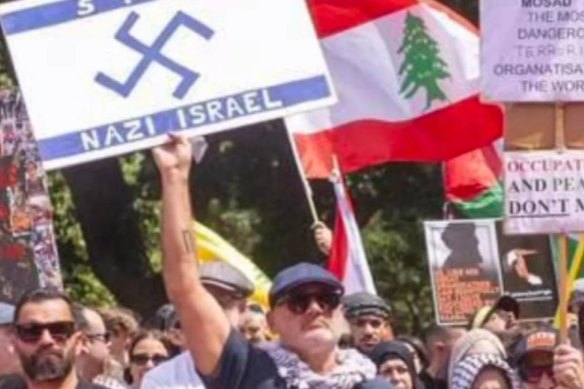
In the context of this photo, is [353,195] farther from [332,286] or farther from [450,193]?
[332,286]

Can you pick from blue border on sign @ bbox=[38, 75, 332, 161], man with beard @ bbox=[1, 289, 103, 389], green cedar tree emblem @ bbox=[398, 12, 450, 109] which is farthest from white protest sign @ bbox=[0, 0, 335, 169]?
green cedar tree emblem @ bbox=[398, 12, 450, 109]

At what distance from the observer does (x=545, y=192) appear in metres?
11.6

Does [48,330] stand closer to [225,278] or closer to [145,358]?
[225,278]

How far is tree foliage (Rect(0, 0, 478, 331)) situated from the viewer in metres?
27.4

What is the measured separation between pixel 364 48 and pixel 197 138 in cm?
822

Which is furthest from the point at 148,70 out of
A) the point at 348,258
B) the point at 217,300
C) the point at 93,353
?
the point at 348,258

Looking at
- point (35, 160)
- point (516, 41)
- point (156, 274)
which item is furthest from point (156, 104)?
point (156, 274)

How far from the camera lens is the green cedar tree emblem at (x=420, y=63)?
1739 cm

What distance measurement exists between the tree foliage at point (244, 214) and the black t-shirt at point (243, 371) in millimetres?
17752

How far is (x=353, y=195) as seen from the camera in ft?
92.5

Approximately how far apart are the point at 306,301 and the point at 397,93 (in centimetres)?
876

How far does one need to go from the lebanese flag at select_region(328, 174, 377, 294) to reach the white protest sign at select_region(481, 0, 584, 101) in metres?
3.11

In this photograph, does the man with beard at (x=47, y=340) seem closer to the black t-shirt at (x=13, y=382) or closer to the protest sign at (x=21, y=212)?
the black t-shirt at (x=13, y=382)

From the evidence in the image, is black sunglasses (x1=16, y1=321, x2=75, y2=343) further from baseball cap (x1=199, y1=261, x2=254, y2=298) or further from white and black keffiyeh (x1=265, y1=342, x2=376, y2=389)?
white and black keffiyeh (x1=265, y1=342, x2=376, y2=389)
